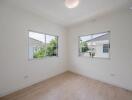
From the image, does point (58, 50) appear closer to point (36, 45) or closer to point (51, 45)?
point (51, 45)

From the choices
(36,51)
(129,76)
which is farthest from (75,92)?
(36,51)

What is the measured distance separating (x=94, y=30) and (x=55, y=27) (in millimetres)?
1890

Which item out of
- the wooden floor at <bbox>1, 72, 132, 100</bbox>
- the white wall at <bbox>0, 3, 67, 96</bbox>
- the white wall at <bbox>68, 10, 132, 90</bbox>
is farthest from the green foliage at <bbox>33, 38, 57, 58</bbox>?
the white wall at <bbox>68, 10, 132, 90</bbox>

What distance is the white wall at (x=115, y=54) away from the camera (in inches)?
104

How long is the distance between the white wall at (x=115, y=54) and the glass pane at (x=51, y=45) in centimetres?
155

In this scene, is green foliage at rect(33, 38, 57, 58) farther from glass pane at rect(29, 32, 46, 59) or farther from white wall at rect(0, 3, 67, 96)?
white wall at rect(0, 3, 67, 96)

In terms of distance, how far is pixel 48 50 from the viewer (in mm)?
3752

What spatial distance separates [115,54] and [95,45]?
0.94 m

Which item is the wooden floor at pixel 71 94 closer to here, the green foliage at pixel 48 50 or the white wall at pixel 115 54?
the white wall at pixel 115 54

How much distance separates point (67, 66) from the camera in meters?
4.71

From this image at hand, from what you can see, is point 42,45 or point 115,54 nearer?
point 115,54

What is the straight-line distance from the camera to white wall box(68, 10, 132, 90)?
8.68 ft

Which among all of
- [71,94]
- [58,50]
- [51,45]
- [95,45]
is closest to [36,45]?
[51,45]

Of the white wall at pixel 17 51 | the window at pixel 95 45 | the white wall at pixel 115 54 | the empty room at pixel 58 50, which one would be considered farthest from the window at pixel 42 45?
the white wall at pixel 115 54
